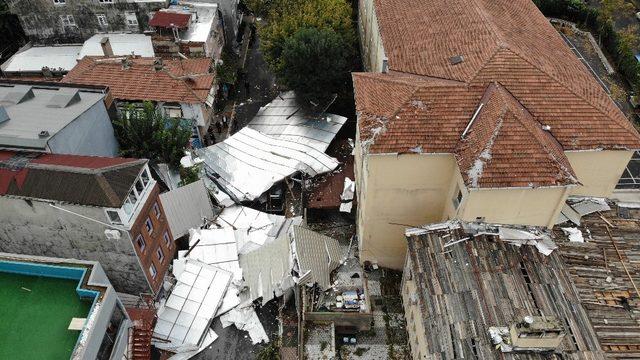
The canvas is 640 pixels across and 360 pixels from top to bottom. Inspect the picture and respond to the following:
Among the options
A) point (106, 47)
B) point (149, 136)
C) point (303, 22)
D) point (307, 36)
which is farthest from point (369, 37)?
point (106, 47)

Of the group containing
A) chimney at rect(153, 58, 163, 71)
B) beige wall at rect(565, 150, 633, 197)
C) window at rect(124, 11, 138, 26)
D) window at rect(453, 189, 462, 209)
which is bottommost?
window at rect(453, 189, 462, 209)

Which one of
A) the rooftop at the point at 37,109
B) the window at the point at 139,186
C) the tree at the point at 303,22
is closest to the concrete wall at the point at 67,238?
the window at the point at 139,186

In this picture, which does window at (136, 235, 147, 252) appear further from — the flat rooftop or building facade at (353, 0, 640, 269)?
building facade at (353, 0, 640, 269)

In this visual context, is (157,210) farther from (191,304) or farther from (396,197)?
(396,197)

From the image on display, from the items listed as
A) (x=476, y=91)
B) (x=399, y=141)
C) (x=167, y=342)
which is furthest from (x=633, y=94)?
(x=167, y=342)

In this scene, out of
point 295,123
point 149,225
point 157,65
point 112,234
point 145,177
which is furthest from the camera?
point 295,123

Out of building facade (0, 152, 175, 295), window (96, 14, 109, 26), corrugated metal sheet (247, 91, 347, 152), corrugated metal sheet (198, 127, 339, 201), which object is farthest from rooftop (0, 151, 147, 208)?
window (96, 14, 109, 26)
